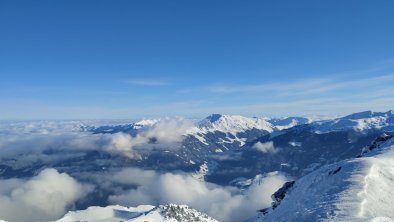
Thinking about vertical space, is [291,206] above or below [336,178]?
below

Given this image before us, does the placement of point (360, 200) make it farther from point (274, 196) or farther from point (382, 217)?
point (274, 196)

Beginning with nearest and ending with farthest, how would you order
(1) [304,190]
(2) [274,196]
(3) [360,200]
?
1. (3) [360,200]
2. (1) [304,190]
3. (2) [274,196]

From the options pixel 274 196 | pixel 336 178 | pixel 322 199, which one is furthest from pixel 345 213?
pixel 274 196

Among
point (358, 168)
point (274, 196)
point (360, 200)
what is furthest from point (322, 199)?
point (274, 196)

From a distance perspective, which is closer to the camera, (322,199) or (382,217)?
(382,217)

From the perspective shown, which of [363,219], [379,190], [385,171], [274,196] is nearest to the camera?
[363,219]

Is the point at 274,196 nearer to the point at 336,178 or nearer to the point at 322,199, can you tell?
the point at 336,178
